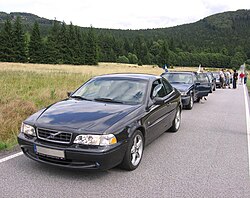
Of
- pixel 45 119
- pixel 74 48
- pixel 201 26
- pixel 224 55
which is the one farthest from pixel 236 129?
pixel 201 26

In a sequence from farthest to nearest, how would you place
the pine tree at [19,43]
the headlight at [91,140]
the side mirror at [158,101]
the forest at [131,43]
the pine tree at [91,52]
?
the pine tree at [91,52]
the forest at [131,43]
the pine tree at [19,43]
the side mirror at [158,101]
the headlight at [91,140]

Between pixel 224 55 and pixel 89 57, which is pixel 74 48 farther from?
pixel 224 55

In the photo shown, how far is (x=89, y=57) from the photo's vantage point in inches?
2970

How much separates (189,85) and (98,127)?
8.54m

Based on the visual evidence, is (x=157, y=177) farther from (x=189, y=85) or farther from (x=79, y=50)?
(x=79, y=50)

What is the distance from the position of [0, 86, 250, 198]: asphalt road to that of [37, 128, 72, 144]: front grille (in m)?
0.60

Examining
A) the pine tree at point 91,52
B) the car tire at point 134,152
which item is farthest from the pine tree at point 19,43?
the car tire at point 134,152

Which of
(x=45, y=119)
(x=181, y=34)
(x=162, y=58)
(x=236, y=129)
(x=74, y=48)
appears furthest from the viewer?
(x=181, y=34)

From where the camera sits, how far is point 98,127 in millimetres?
3959

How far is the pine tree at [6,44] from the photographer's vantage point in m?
61.7

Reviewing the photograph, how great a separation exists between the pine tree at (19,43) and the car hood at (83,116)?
63.0 metres

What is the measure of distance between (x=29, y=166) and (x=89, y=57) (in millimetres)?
72447

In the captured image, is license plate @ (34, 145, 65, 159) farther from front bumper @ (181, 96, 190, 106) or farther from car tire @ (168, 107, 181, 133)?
front bumper @ (181, 96, 190, 106)

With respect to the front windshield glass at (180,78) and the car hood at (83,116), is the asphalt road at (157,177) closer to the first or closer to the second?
the car hood at (83,116)
